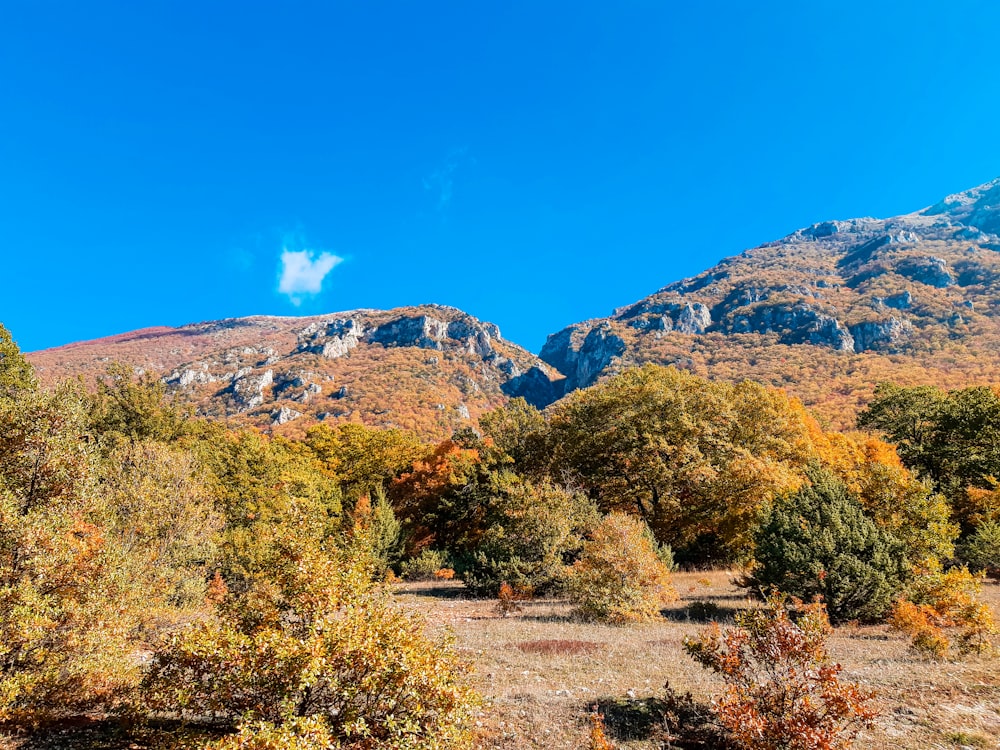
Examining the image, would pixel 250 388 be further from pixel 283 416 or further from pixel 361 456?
pixel 361 456

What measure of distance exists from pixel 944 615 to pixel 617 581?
9159mm

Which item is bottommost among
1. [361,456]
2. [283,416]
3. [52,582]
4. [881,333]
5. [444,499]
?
[444,499]

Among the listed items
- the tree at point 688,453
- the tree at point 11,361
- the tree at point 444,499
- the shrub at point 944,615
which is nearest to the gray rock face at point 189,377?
the tree at point 444,499

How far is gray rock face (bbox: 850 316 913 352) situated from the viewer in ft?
507

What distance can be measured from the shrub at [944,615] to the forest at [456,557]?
85mm

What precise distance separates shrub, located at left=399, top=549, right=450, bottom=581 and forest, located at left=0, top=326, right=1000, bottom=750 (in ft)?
0.47

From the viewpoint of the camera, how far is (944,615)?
12.9m

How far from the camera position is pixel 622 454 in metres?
35.3

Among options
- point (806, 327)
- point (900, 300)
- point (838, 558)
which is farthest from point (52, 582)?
point (900, 300)

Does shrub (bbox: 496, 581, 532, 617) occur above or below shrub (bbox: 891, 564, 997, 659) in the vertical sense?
below

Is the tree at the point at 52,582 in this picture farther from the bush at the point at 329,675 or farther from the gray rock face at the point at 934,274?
the gray rock face at the point at 934,274

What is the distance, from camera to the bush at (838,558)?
14.8 metres

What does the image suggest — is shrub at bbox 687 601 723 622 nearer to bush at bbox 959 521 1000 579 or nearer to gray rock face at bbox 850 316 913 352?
bush at bbox 959 521 1000 579

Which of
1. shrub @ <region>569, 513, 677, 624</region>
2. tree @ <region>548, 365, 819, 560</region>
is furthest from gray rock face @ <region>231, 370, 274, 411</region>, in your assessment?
shrub @ <region>569, 513, 677, 624</region>
